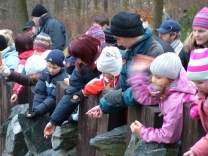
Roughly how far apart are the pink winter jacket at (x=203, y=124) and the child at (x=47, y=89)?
9.02 feet

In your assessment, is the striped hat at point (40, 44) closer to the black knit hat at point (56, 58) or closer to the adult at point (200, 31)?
the black knit hat at point (56, 58)

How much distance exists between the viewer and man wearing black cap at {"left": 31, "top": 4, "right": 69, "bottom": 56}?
8.40 meters

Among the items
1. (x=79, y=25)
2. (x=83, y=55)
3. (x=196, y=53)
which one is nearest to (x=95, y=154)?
(x=83, y=55)

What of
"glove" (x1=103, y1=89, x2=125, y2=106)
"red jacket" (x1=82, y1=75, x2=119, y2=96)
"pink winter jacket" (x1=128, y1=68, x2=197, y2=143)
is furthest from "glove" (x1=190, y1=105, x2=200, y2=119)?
"red jacket" (x1=82, y1=75, x2=119, y2=96)

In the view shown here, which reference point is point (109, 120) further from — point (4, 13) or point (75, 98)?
point (4, 13)

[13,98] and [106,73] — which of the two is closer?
[106,73]

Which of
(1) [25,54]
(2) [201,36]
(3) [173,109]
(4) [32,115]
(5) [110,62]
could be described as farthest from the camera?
(1) [25,54]

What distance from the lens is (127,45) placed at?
4.07m

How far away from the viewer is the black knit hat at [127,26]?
405 cm

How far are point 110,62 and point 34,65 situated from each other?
6.59 feet

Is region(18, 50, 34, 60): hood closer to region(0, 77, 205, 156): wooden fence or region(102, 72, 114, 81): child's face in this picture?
region(0, 77, 205, 156): wooden fence

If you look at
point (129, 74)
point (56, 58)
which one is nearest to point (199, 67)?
point (129, 74)

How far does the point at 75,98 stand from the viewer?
4.82m

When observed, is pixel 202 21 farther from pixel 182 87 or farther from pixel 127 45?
pixel 182 87
